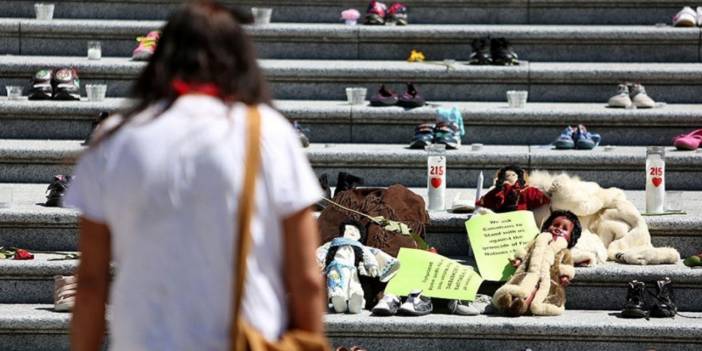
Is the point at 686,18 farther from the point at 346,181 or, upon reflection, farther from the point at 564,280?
the point at 564,280

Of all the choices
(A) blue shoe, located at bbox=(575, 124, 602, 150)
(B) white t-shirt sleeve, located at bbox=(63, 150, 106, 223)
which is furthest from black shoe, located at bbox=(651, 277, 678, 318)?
(B) white t-shirt sleeve, located at bbox=(63, 150, 106, 223)

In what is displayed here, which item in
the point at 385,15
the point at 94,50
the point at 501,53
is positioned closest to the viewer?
the point at 501,53

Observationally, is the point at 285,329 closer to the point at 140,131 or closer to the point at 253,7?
the point at 140,131

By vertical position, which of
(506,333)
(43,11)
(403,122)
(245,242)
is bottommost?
(506,333)

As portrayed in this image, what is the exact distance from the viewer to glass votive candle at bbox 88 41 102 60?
8.39 metres

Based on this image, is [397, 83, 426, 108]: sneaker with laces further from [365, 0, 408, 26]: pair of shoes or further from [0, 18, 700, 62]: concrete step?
[365, 0, 408, 26]: pair of shoes

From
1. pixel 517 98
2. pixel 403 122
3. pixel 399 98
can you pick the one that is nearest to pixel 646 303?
pixel 517 98

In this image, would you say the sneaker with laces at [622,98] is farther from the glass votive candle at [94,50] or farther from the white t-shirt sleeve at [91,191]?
the white t-shirt sleeve at [91,191]

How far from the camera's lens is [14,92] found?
805cm

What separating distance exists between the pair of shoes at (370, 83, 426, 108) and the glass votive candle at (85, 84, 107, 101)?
147cm

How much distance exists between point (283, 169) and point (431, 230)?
13.6 feet

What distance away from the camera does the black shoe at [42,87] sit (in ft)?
26.2

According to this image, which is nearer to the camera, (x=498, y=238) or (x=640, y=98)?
(x=498, y=238)

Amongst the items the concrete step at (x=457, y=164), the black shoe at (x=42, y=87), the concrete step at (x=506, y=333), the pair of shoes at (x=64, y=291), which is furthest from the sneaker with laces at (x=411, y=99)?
the pair of shoes at (x=64, y=291)
